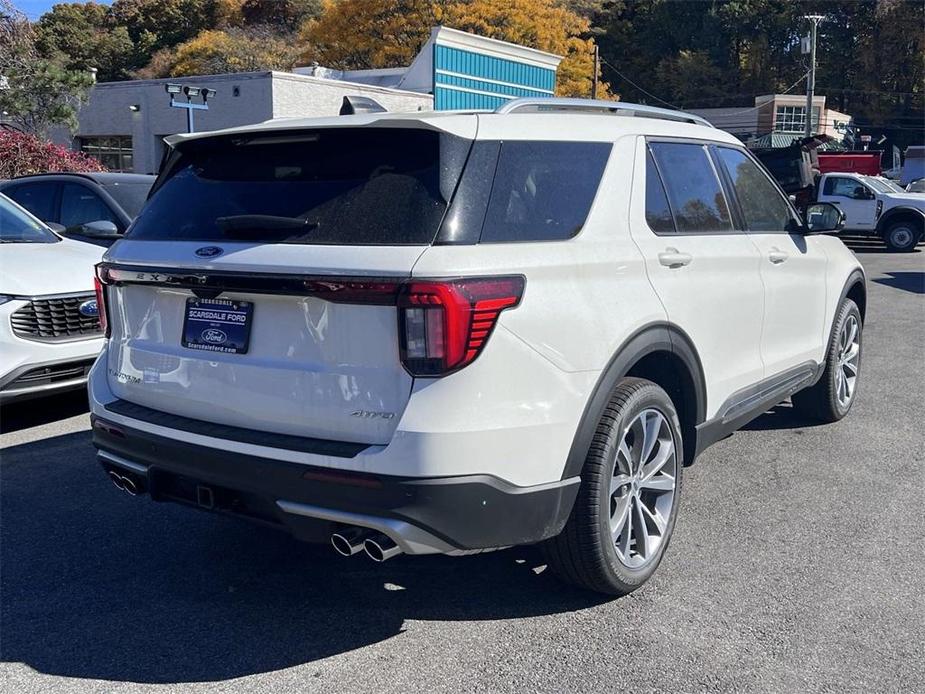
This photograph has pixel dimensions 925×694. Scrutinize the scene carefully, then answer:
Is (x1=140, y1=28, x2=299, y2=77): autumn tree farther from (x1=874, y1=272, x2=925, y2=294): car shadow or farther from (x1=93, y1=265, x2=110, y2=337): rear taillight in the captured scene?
(x1=93, y1=265, x2=110, y2=337): rear taillight

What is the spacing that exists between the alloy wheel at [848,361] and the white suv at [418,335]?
8.50 ft

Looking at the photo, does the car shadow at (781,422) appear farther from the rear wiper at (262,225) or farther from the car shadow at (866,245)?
the car shadow at (866,245)

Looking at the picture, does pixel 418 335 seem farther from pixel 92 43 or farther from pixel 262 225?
pixel 92 43

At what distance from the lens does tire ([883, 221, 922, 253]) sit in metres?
21.3

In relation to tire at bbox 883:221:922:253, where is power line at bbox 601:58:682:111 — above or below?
above

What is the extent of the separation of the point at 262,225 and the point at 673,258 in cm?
175

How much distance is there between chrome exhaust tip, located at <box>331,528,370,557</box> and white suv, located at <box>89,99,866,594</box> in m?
0.01

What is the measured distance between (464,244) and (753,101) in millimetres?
70188

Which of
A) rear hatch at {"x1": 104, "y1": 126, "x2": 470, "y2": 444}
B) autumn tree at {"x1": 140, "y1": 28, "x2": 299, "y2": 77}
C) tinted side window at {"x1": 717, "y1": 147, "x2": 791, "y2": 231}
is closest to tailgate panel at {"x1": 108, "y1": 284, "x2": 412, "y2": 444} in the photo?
rear hatch at {"x1": 104, "y1": 126, "x2": 470, "y2": 444}

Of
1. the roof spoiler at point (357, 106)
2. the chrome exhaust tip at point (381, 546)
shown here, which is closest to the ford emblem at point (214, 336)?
the chrome exhaust tip at point (381, 546)

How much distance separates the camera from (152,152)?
34.1 m

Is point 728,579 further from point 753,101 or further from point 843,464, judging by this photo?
point 753,101

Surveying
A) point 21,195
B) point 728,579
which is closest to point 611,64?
point 21,195

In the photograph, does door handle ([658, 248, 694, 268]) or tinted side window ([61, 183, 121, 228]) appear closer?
door handle ([658, 248, 694, 268])
